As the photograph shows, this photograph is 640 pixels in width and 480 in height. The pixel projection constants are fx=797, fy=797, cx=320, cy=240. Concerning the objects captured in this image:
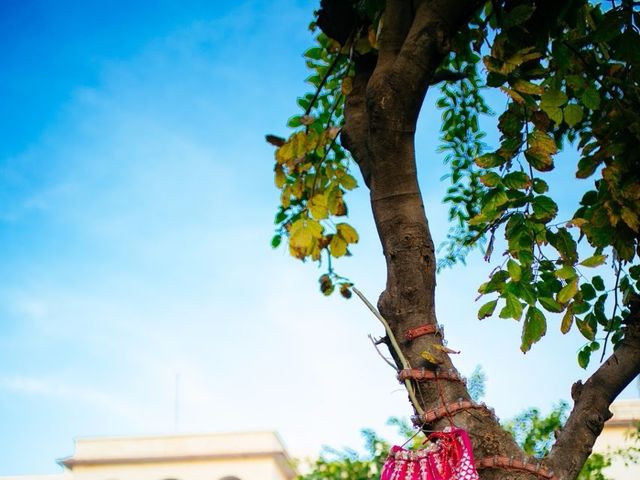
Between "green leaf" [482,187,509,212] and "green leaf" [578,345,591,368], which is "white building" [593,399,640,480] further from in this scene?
"green leaf" [482,187,509,212]

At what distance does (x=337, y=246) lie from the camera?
3.01m

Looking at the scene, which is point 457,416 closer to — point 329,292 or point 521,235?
point 521,235

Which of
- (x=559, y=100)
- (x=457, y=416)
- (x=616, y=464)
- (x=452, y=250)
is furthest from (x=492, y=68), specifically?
(x=616, y=464)

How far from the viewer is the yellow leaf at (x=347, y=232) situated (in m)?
2.96

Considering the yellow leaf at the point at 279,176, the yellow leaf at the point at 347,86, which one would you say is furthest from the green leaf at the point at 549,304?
the yellow leaf at the point at 279,176

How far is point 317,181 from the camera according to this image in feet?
10.7

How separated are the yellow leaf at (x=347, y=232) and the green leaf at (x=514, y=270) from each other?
71 cm

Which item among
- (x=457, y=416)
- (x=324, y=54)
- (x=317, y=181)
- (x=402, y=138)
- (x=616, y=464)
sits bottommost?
(x=457, y=416)

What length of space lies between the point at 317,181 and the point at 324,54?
0.74 metres

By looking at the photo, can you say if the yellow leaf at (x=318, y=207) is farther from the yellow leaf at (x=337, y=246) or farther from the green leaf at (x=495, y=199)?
the green leaf at (x=495, y=199)

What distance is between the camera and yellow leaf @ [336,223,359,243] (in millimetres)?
2961

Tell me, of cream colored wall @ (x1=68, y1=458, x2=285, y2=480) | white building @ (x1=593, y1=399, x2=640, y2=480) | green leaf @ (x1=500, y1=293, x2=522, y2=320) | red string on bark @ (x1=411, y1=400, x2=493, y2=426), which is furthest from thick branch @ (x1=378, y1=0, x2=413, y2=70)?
cream colored wall @ (x1=68, y1=458, x2=285, y2=480)

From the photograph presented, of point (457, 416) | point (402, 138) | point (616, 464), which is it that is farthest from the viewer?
point (616, 464)

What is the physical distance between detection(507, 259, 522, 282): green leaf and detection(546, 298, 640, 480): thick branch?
39 centimetres
